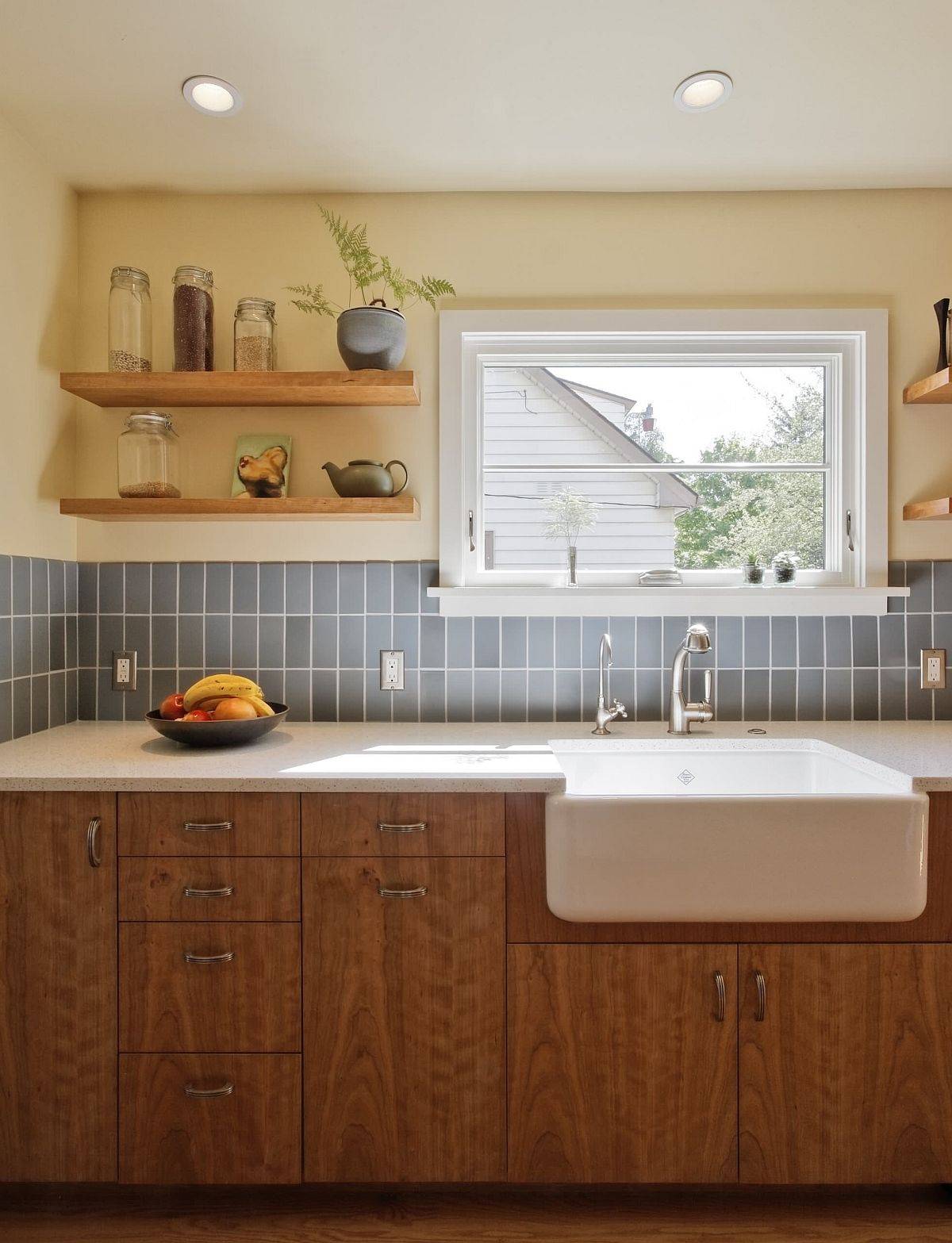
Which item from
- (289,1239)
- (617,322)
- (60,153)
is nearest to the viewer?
(289,1239)

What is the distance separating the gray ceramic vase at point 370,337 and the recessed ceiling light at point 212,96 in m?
0.51

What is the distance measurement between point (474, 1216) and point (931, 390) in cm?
225

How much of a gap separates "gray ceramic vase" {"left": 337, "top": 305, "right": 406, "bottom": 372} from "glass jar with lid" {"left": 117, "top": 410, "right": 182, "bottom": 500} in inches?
21.2

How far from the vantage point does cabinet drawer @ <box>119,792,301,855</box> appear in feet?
5.13

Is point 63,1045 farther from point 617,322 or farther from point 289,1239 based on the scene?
point 617,322

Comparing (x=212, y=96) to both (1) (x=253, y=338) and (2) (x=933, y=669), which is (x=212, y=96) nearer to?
(1) (x=253, y=338)

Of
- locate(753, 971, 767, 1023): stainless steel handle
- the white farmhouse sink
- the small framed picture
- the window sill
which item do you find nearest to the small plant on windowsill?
the window sill

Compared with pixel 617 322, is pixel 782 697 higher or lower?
lower

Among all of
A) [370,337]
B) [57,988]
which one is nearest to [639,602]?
[370,337]

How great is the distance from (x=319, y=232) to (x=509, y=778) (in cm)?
165

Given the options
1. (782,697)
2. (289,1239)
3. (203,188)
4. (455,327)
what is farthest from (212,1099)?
(203,188)

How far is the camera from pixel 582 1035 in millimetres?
1560

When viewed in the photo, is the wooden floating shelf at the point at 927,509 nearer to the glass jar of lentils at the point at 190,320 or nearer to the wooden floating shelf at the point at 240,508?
the wooden floating shelf at the point at 240,508

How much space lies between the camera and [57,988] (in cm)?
157
